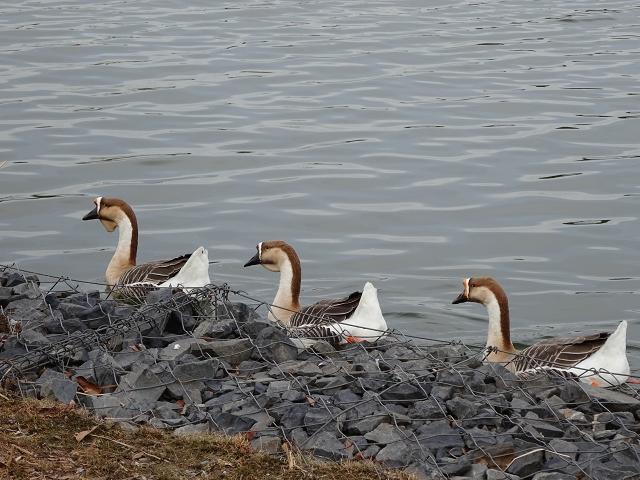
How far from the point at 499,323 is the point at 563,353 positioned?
95 cm

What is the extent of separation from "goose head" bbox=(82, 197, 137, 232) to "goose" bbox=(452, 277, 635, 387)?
4.23 metres

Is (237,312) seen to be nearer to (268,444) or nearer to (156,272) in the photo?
(156,272)

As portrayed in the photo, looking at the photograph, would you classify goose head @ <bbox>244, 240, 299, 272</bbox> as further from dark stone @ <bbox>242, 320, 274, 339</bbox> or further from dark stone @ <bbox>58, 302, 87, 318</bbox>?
dark stone @ <bbox>242, 320, 274, 339</bbox>

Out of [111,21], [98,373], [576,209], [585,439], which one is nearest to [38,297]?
[98,373]

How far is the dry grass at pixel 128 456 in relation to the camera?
5.64m

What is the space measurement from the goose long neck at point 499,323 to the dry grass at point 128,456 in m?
4.16

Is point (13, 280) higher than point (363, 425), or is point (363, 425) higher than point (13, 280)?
point (363, 425)

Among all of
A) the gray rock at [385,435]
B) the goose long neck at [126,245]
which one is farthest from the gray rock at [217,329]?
the goose long neck at [126,245]

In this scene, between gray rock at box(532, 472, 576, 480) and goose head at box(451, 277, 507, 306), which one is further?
goose head at box(451, 277, 507, 306)

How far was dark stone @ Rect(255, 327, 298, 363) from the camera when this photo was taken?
793cm

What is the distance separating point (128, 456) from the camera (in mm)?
5832

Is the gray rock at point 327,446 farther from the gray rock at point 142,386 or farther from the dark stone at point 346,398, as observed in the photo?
the gray rock at point 142,386

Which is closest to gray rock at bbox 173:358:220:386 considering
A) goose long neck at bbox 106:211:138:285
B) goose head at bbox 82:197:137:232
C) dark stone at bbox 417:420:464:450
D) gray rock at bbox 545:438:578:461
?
dark stone at bbox 417:420:464:450

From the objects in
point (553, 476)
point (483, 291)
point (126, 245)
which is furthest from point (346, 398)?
point (126, 245)
